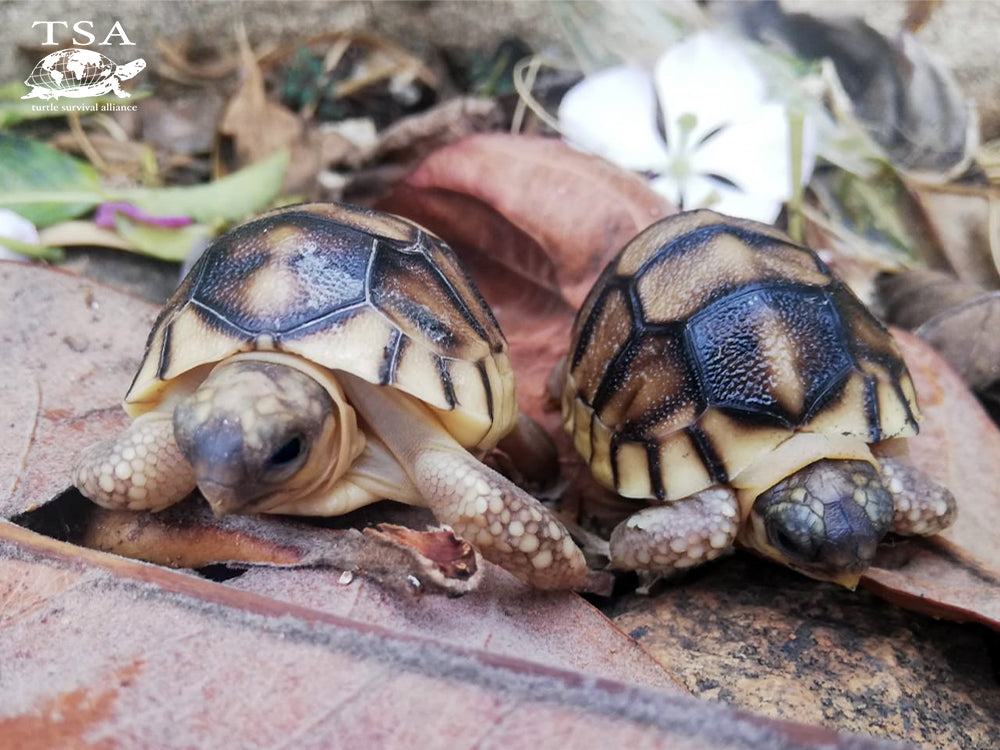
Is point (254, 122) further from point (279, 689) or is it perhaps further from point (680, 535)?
point (279, 689)

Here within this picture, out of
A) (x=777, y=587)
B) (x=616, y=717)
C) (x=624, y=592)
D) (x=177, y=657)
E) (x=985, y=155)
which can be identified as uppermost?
(x=985, y=155)

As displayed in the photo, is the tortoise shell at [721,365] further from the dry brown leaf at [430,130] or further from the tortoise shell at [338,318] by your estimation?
the dry brown leaf at [430,130]

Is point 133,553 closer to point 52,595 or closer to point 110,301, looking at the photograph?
point 52,595

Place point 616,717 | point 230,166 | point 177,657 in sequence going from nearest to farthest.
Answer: point 616,717
point 177,657
point 230,166

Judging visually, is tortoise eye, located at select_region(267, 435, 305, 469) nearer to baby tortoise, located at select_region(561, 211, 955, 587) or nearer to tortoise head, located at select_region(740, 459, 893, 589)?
baby tortoise, located at select_region(561, 211, 955, 587)

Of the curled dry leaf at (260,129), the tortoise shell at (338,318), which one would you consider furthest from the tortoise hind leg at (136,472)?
the curled dry leaf at (260,129)

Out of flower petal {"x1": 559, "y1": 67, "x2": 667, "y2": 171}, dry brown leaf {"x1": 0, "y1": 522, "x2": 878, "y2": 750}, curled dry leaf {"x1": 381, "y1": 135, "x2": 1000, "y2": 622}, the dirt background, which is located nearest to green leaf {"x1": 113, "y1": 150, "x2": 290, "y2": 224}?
curled dry leaf {"x1": 381, "y1": 135, "x2": 1000, "y2": 622}

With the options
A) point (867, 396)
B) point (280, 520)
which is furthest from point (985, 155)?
point (280, 520)

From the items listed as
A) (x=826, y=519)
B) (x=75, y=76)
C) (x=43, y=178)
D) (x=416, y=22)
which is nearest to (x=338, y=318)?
(x=826, y=519)
